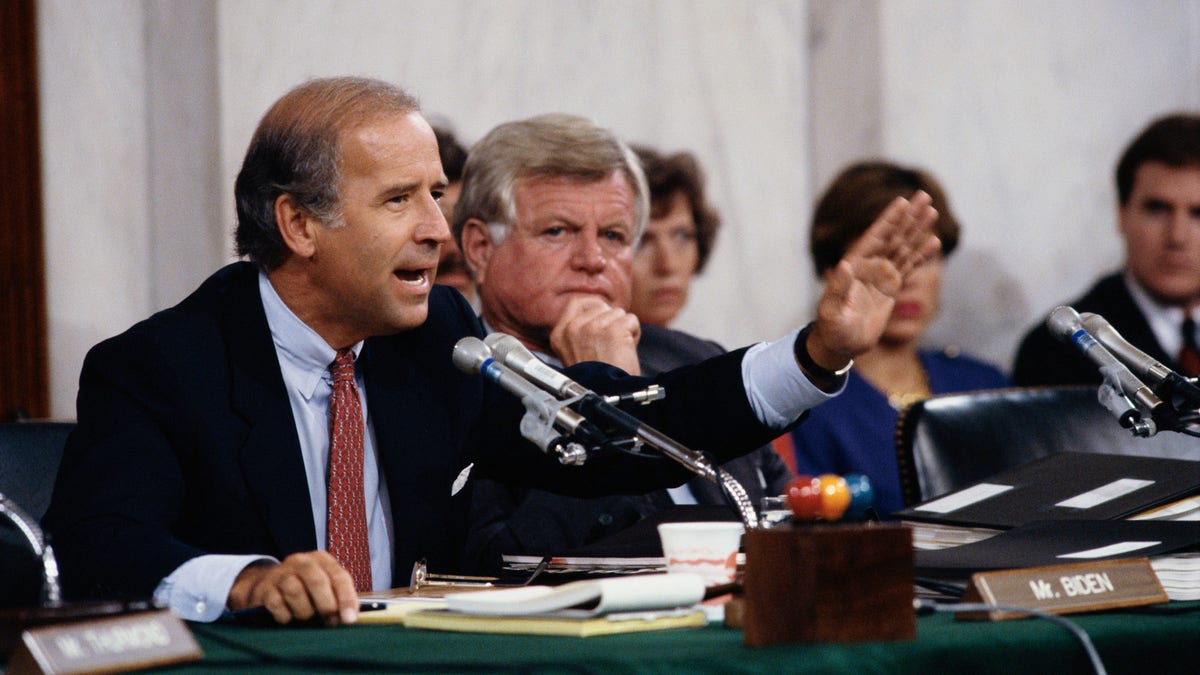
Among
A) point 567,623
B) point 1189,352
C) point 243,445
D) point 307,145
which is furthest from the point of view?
point 1189,352

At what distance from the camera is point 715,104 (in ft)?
14.3

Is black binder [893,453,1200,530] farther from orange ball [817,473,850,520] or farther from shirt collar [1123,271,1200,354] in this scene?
shirt collar [1123,271,1200,354]

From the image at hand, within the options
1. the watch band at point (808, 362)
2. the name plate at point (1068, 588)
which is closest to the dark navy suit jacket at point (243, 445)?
the watch band at point (808, 362)

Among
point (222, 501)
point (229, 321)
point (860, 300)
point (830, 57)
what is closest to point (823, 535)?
point (860, 300)

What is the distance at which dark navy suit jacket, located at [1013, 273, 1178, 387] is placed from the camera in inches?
151

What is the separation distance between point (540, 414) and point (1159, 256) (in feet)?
9.53

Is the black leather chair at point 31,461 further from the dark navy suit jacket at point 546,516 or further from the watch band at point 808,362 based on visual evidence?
the watch band at point 808,362

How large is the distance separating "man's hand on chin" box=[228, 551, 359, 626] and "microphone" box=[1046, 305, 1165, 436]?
3.06 feet

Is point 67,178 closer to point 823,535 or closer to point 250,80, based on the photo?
point 250,80

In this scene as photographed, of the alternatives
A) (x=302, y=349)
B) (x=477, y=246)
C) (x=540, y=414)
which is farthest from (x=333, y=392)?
(x=477, y=246)

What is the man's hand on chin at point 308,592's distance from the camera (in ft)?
5.04

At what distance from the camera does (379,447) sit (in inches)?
88.8

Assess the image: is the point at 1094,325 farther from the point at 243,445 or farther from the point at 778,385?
the point at 243,445

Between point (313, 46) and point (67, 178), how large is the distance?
648mm
